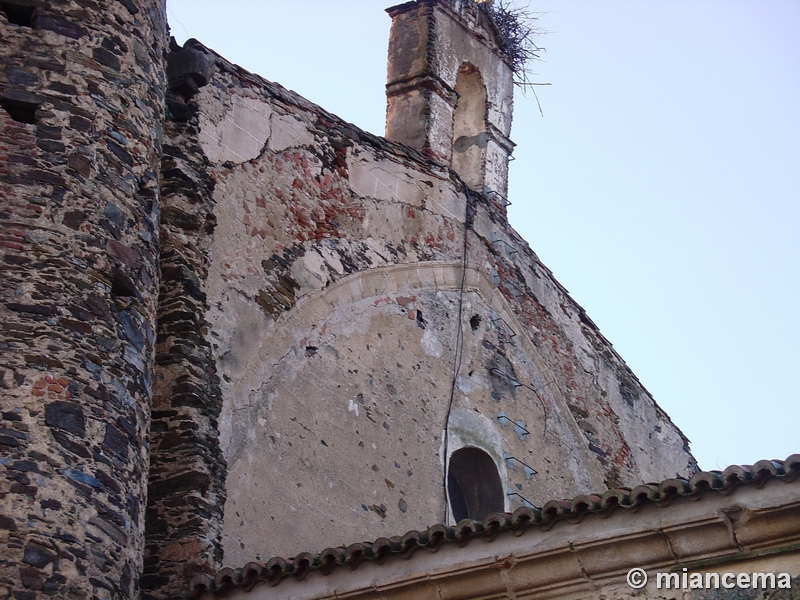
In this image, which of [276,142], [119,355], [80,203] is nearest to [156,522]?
[119,355]

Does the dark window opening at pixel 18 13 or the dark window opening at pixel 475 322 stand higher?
the dark window opening at pixel 18 13

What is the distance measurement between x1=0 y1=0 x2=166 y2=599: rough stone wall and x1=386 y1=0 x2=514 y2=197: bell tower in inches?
157

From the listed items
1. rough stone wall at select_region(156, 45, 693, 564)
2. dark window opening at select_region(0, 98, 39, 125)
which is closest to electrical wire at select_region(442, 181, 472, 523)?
rough stone wall at select_region(156, 45, 693, 564)

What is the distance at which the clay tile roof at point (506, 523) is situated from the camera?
6.25 metres

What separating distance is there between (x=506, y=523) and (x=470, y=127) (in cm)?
695

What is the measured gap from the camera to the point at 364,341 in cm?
999

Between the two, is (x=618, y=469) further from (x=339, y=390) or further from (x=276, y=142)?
(x=276, y=142)

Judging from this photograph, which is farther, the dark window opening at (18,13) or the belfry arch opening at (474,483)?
the belfry arch opening at (474,483)

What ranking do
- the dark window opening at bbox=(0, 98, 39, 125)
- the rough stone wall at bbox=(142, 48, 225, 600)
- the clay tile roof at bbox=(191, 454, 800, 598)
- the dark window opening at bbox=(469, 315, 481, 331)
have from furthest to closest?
1. the dark window opening at bbox=(469, 315, 481, 331)
2. the rough stone wall at bbox=(142, 48, 225, 600)
3. the dark window opening at bbox=(0, 98, 39, 125)
4. the clay tile roof at bbox=(191, 454, 800, 598)

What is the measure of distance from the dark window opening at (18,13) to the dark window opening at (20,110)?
56cm

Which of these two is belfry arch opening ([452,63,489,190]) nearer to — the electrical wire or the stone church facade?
the stone church facade

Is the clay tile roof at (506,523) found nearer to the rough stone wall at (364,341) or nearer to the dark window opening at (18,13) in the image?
the rough stone wall at (364,341)

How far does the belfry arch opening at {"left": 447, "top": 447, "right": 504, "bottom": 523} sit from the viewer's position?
10664 mm

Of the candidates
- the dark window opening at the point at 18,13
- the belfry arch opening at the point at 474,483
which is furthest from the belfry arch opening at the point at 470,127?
the dark window opening at the point at 18,13
